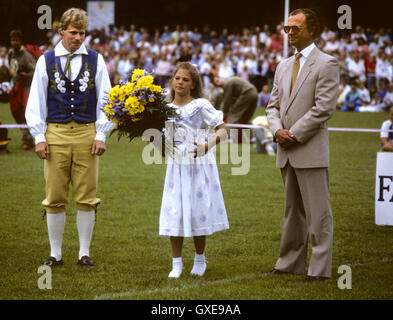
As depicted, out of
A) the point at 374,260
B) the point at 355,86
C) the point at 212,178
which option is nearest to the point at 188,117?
the point at 212,178

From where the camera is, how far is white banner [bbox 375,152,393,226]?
8.52 m

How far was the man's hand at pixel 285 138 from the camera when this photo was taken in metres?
6.11

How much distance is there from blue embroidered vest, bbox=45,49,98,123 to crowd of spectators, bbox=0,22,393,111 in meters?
17.6

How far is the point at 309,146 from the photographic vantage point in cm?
612

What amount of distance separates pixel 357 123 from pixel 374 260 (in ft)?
45.9

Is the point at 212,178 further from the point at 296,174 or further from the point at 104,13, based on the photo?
the point at 104,13

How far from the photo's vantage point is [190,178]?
6.29 m

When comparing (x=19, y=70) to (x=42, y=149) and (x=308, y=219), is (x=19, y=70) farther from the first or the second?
(x=308, y=219)

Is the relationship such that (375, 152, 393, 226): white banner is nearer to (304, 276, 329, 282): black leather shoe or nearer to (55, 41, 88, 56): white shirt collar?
(304, 276, 329, 282): black leather shoe

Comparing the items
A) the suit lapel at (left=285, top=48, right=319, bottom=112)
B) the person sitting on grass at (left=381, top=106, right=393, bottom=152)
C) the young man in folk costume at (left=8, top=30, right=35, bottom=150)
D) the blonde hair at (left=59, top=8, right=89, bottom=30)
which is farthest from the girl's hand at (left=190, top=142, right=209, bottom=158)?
the young man in folk costume at (left=8, top=30, right=35, bottom=150)

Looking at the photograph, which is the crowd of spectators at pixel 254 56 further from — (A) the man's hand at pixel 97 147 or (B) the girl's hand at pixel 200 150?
(B) the girl's hand at pixel 200 150

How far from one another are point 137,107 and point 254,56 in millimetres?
22828

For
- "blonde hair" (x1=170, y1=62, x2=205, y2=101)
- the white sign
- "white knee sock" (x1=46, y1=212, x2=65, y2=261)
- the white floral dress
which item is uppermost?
the white sign

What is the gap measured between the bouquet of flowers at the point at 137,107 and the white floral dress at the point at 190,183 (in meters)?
0.33
